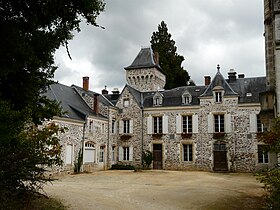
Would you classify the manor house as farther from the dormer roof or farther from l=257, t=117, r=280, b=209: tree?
l=257, t=117, r=280, b=209: tree

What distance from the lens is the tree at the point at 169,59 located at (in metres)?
37.1

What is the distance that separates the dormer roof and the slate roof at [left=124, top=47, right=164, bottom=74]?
837cm

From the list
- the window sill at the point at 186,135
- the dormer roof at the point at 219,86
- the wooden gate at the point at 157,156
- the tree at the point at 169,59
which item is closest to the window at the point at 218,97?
the dormer roof at the point at 219,86

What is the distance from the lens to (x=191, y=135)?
24453mm

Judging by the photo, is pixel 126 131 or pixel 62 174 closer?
pixel 62 174

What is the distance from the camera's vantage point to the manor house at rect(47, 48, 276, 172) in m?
22.8

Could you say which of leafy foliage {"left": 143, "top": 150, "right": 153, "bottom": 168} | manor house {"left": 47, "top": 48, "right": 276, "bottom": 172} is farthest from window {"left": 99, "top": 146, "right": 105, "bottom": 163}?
leafy foliage {"left": 143, "top": 150, "right": 153, "bottom": 168}

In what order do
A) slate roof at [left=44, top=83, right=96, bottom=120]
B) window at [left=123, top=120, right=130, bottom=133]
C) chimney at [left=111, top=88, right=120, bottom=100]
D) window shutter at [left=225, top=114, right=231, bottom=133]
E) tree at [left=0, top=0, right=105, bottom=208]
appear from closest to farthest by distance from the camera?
tree at [left=0, top=0, right=105, bottom=208], slate roof at [left=44, top=83, right=96, bottom=120], window shutter at [left=225, top=114, right=231, bottom=133], window at [left=123, top=120, right=130, bottom=133], chimney at [left=111, top=88, right=120, bottom=100]

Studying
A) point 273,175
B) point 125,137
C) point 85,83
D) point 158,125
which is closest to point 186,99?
point 158,125

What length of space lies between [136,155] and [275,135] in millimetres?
19023

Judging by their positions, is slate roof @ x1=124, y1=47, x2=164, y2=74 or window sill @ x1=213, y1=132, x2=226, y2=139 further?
slate roof @ x1=124, y1=47, x2=164, y2=74

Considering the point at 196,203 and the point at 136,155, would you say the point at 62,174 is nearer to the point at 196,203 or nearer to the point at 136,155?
the point at 136,155

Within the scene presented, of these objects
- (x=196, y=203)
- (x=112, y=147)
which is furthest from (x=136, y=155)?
(x=196, y=203)

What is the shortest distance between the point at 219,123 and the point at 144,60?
11.9 meters
